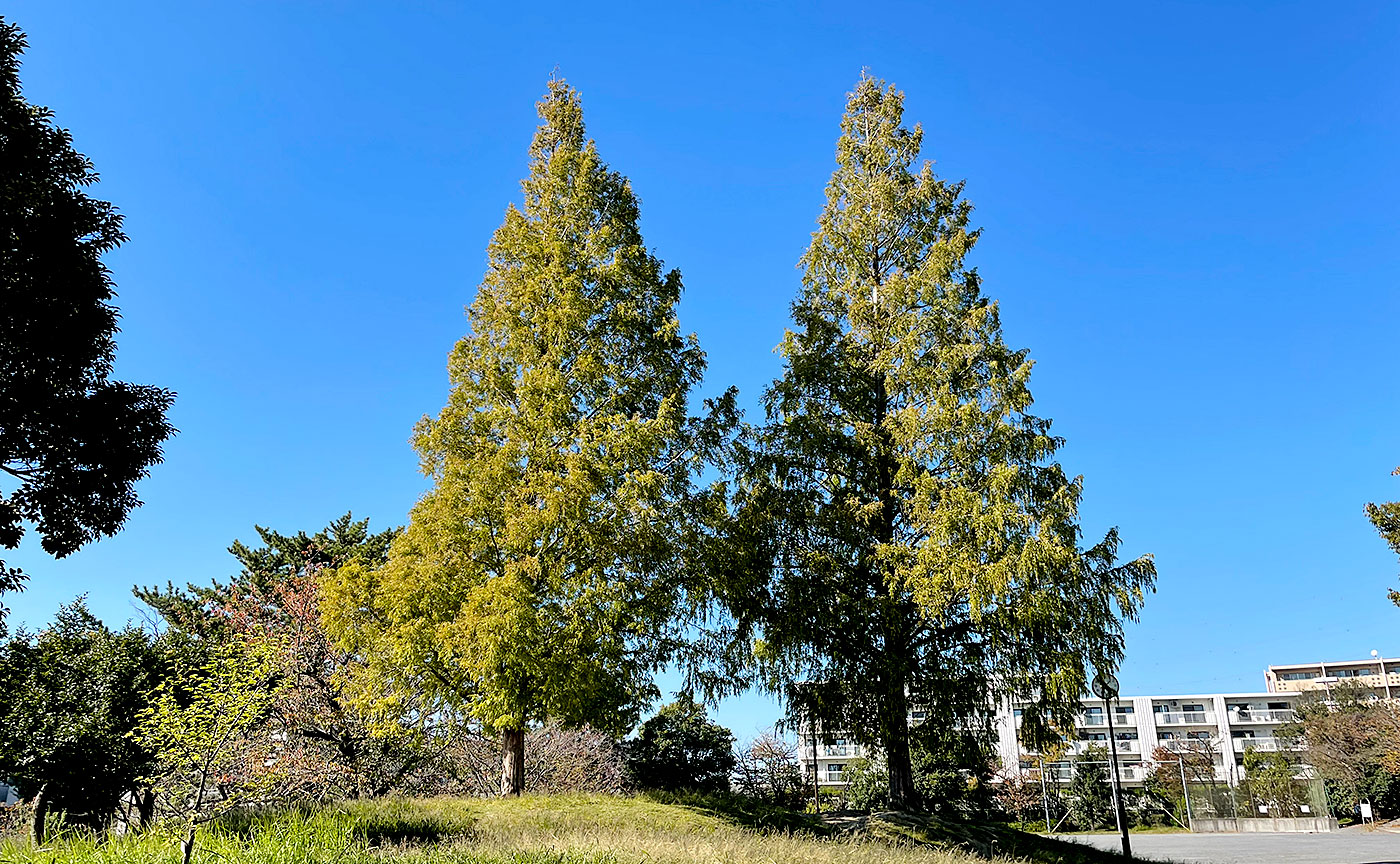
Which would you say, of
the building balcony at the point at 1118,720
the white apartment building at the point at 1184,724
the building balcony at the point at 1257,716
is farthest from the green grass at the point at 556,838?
the building balcony at the point at 1257,716

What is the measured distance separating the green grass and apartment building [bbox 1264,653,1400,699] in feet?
239

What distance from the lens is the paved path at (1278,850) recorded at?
22000mm

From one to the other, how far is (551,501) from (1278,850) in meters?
27.2

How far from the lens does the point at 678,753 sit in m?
27.0

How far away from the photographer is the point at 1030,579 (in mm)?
14000

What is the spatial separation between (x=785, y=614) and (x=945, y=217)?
9480mm

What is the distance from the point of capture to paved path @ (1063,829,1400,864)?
22000 mm

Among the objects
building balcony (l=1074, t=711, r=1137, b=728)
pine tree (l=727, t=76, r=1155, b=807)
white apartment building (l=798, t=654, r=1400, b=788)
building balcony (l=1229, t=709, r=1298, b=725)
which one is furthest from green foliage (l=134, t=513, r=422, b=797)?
building balcony (l=1229, t=709, r=1298, b=725)

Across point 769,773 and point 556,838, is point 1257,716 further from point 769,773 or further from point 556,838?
point 556,838

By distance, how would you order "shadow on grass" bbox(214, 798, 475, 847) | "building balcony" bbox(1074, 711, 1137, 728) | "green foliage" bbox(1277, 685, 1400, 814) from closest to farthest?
"shadow on grass" bbox(214, 798, 475, 847) → "green foliage" bbox(1277, 685, 1400, 814) → "building balcony" bbox(1074, 711, 1137, 728)

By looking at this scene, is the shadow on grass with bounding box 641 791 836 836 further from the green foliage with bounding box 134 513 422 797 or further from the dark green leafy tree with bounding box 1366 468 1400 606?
the dark green leafy tree with bounding box 1366 468 1400 606

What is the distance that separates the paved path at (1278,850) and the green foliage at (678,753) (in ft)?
38.4

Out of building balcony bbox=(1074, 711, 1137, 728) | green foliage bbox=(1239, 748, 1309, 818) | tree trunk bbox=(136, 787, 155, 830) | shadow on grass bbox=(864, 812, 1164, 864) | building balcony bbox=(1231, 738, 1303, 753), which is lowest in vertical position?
green foliage bbox=(1239, 748, 1309, 818)

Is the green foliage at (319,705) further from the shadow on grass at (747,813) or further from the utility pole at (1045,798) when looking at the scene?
the utility pole at (1045,798)
